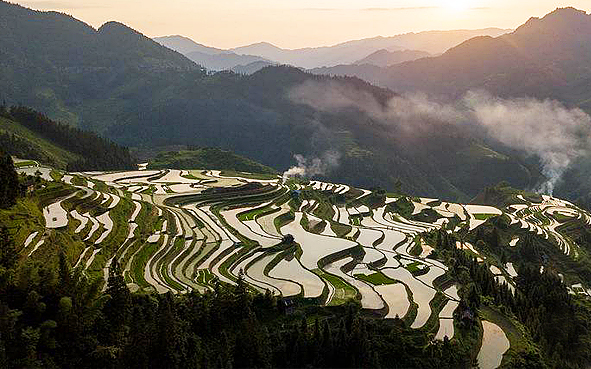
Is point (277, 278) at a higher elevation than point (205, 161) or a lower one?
higher

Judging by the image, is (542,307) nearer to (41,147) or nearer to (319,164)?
(41,147)

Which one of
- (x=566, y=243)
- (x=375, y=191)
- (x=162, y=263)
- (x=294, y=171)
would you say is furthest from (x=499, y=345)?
(x=294, y=171)

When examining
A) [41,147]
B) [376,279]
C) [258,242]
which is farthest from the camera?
[41,147]

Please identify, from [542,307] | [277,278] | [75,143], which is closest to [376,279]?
[277,278]

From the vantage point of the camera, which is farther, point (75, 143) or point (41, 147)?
point (75, 143)

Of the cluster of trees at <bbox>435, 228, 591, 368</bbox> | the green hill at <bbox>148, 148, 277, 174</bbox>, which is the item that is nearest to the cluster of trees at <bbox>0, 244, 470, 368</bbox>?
the cluster of trees at <bbox>435, 228, 591, 368</bbox>

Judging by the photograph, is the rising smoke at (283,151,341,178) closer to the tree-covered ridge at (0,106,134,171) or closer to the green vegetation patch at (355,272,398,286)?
the tree-covered ridge at (0,106,134,171)

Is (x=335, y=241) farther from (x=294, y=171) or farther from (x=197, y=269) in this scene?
(x=294, y=171)
